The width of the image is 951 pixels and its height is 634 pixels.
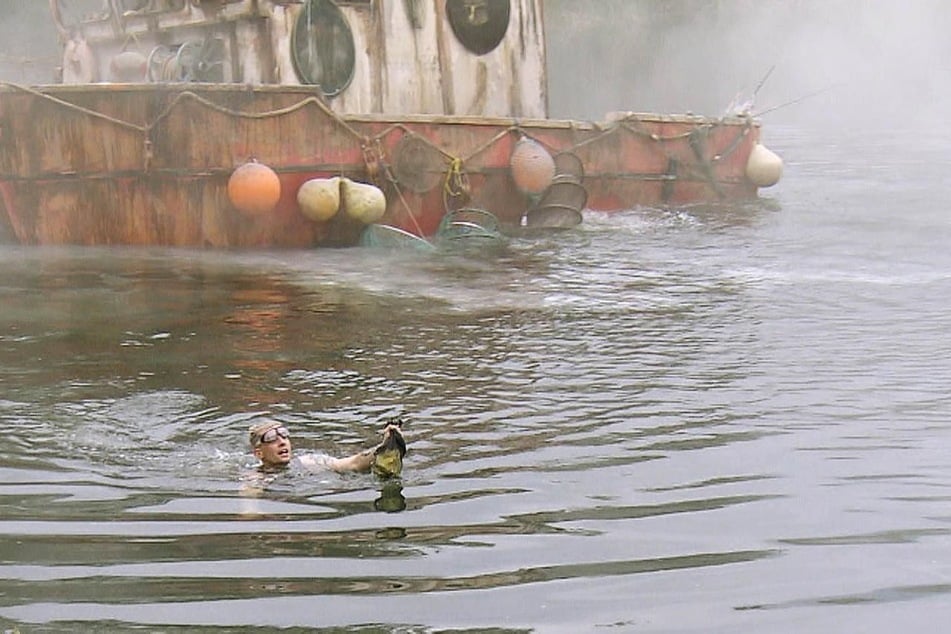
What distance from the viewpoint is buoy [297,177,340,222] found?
1319cm

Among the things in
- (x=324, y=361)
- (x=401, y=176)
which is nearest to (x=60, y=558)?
(x=324, y=361)

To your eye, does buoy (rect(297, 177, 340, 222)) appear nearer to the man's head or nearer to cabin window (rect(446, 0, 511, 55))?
cabin window (rect(446, 0, 511, 55))

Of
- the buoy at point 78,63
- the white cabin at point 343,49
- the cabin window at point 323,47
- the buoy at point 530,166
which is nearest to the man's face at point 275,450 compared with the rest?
the white cabin at point 343,49

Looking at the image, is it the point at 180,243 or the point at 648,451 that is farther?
the point at 180,243

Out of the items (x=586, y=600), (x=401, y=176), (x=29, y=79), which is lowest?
(x=586, y=600)

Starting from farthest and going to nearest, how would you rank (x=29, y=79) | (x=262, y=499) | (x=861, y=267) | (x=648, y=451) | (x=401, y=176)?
(x=29, y=79) < (x=401, y=176) < (x=861, y=267) < (x=648, y=451) < (x=262, y=499)

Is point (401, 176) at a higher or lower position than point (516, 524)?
higher

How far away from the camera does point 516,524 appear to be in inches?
205

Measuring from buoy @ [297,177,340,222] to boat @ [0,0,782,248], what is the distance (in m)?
0.02

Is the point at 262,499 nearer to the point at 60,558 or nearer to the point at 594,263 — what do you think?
the point at 60,558

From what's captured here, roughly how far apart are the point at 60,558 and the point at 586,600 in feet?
6.02

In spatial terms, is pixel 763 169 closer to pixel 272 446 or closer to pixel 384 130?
pixel 384 130

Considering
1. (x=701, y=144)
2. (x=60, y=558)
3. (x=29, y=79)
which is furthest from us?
(x=29, y=79)

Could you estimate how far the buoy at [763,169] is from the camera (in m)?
18.2
